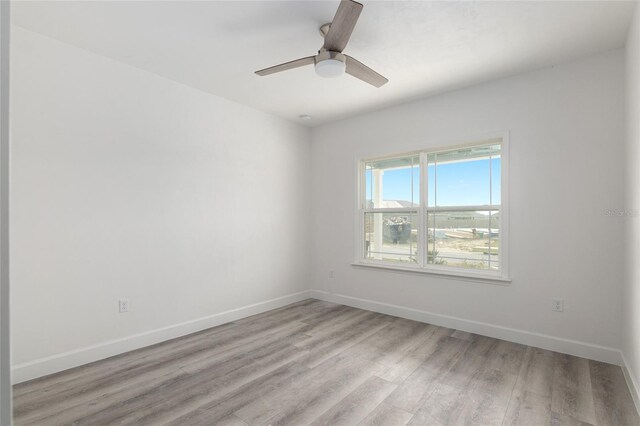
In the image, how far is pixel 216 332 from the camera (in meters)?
3.59

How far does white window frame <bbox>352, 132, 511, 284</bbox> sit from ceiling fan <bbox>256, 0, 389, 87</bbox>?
155 centimetres

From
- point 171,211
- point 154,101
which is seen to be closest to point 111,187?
point 171,211

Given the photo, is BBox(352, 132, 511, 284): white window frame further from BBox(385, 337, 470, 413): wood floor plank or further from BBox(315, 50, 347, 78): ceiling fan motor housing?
BBox(315, 50, 347, 78): ceiling fan motor housing

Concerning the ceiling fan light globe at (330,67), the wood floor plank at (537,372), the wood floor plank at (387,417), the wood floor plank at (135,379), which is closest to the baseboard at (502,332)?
the wood floor plank at (537,372)

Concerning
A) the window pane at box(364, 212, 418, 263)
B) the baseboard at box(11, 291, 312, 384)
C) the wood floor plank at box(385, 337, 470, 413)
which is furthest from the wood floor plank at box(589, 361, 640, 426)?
the baseboard at box(11, 291, 312, 384)

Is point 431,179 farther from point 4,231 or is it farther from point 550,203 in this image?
point 4,231

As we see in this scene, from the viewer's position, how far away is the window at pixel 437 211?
3.57 meters

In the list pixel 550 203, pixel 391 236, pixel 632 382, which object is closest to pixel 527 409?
pixel 632 382

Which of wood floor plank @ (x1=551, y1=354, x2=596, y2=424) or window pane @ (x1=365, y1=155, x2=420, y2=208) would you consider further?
window pane @ (x1=365, y1=155, x2=420, y2=208)

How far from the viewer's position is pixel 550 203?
3.12 m

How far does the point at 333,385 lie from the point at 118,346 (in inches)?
81.2

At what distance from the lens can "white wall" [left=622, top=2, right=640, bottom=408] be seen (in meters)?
2.21

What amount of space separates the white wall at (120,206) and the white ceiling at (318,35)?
38cm

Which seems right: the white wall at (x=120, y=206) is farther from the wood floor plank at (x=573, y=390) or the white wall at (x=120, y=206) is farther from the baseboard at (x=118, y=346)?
the wood floor plank at (x=573, y=390)
